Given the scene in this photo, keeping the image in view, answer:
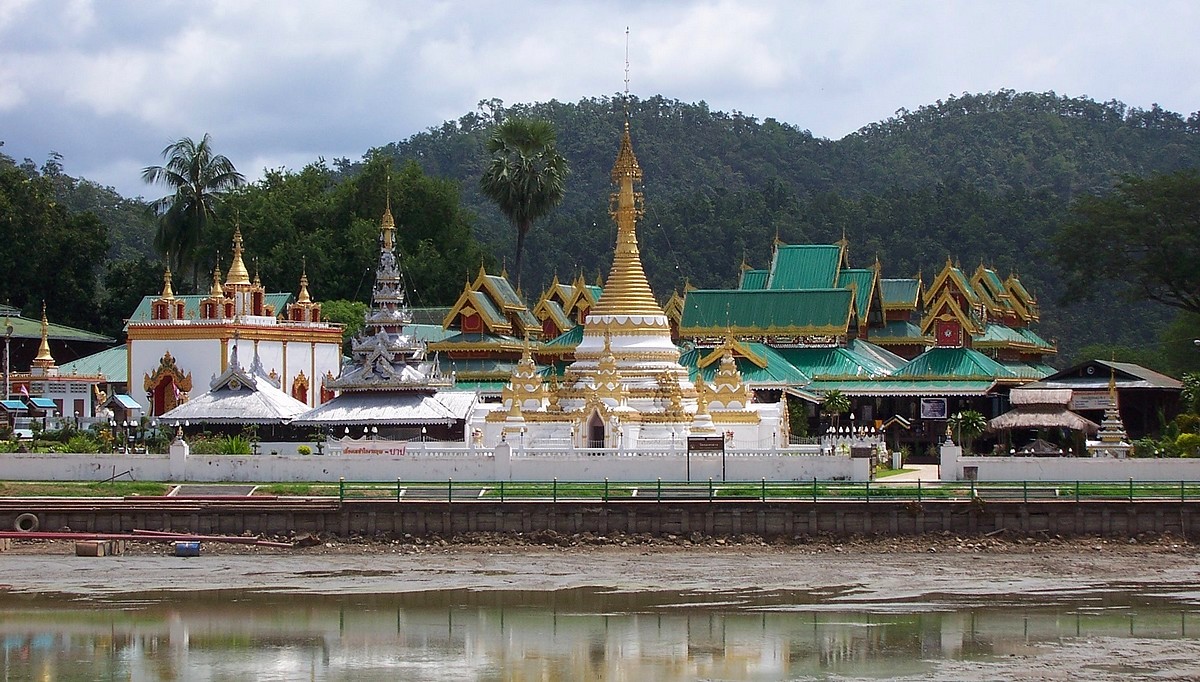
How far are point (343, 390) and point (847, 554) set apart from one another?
18.0 m

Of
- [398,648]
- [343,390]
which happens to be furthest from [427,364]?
[398,648]

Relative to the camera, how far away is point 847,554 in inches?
1516

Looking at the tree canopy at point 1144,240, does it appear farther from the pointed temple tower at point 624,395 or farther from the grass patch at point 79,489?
the grass patch at point 79,489

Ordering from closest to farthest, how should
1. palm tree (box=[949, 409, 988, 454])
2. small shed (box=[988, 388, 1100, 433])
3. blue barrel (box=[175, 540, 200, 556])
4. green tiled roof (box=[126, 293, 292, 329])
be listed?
blue barrel (box=[175, 540, 200, 556]) < small shed (box=[988, 388, 1100, 433]) < palm tree (box=[949, 409, 988, 454]) < green tiled roof (box=[126, 293, 292, 329])

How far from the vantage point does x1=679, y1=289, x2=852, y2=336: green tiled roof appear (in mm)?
65750

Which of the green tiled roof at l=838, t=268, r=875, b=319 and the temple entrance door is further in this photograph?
the green tiled roof at l=838, t=268, r=875, b=319

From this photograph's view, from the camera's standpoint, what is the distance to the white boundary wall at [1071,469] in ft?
143

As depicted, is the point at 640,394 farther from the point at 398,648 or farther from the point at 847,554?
the point at 398,648

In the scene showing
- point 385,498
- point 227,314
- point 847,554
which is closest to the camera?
point 847,554

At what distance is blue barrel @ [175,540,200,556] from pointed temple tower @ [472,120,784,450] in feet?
36.2

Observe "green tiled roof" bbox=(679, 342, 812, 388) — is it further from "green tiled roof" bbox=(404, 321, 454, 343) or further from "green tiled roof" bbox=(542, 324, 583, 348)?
"green tiled roof" bbox=(404, 321, 454, 343)

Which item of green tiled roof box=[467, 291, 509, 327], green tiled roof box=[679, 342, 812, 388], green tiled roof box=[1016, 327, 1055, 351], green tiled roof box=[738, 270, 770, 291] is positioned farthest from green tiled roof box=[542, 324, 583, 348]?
green tiled roof box=[1016, 327, 1055, 351]

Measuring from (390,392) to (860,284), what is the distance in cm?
2312

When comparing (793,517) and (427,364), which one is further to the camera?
(427,364)
